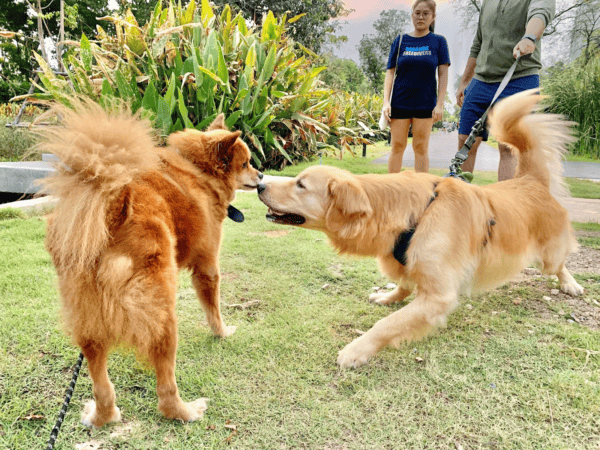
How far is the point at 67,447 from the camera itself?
5.11 ft

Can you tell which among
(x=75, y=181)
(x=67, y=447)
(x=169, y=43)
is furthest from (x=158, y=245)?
(x=169, y=43)

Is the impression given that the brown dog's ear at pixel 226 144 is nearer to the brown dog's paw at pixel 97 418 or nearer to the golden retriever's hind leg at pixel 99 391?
the golden retriever's hind leg at pixel 99 391

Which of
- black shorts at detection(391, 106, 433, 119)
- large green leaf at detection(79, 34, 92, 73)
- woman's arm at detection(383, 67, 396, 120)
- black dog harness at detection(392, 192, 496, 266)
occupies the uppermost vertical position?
large green leaf at detection(79, 34, 92, 73)

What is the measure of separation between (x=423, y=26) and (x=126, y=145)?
4346 mm

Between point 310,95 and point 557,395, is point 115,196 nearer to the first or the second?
point 557,395

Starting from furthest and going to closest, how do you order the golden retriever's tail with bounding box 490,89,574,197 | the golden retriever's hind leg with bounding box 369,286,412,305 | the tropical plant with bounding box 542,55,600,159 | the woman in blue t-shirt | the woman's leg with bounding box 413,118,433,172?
the tropical plant with bounding box 542,55,600,159, the woman's leg with bounding box 413,118,433,172, the woman in blue t-shirt, the golden retriever's hind leg with bounding box 369,286,412,305, the golden retriever's tail with bounding box 490,89,574,197

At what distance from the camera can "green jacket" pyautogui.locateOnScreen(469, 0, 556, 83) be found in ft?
12.0

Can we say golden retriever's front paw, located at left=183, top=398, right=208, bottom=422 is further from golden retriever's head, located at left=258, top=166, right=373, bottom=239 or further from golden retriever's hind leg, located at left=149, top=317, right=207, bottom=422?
golden retriever's head, located at left=258, top=166, right=373, bottom=239

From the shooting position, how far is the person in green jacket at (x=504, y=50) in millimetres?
3334

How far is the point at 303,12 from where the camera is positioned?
17484 millimetres

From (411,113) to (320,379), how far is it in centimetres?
383

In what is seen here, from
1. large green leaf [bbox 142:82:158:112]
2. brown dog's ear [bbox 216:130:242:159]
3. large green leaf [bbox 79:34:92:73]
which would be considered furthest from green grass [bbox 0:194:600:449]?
large green leaf [bbox 79:34:92:73]

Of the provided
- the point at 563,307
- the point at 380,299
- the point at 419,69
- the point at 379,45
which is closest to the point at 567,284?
the point at 563,307

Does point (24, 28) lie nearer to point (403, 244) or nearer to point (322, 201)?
point (322, 201)
